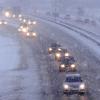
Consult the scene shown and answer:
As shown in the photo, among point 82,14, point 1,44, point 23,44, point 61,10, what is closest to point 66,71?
point 23,44

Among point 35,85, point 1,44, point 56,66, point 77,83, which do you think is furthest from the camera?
point 1,44

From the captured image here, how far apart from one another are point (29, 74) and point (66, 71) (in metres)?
3.69

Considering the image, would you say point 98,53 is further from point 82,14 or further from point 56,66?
point 82,14

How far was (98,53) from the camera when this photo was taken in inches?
2379

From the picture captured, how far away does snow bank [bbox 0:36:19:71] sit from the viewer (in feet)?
184

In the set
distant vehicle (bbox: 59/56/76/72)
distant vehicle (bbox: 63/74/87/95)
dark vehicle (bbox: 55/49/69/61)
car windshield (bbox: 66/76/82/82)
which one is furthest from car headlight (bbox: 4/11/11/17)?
distant vehicle (bbox: 63/74/87/95)

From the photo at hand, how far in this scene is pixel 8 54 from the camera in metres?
68.9

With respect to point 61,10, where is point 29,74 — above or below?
below

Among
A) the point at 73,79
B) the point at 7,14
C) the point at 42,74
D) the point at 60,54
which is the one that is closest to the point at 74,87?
the point at 73,79

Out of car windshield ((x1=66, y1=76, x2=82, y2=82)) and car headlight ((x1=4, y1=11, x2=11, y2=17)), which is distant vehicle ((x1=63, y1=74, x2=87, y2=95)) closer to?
car windshield ((x1=66, y1=76, x2=82, y2=82))

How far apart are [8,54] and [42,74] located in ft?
76.6

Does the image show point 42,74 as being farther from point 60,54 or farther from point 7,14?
point 7,14

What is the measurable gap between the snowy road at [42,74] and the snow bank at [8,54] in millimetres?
956

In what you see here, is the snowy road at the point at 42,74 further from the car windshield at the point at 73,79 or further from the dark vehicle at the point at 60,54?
the car windshield at the point at 73,79
